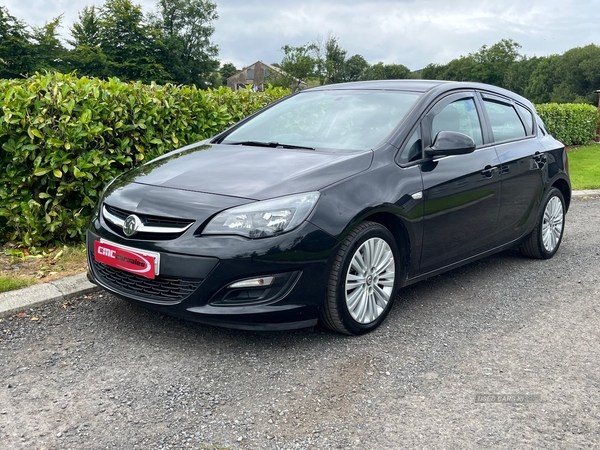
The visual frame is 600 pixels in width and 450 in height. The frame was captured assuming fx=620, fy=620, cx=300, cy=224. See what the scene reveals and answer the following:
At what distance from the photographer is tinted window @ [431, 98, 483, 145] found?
4.46 m

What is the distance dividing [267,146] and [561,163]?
9.97ft

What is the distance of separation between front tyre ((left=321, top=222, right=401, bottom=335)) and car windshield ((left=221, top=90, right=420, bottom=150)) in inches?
26.9

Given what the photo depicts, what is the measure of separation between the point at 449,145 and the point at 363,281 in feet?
3.73

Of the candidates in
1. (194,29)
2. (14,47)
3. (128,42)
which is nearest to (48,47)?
(14,47)

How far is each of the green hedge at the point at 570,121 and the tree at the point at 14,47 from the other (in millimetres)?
39484

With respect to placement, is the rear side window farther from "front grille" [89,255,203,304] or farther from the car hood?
"front grille" [89,255,203,304]

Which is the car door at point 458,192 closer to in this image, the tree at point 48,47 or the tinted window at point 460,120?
the tinted window at point 460,120

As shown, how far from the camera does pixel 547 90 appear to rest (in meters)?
90.3

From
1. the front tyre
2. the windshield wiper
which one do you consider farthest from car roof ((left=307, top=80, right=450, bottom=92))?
the front tyre

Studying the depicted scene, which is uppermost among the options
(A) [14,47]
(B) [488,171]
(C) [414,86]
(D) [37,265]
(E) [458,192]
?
(A) [14,47]

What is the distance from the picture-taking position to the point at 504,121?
526cm

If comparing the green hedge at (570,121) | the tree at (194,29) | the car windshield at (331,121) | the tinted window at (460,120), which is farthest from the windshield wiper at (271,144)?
the tree at (194,29)

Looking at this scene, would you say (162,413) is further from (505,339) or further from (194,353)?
(505,339)

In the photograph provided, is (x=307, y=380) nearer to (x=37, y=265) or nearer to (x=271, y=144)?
(x=271, y=144)
